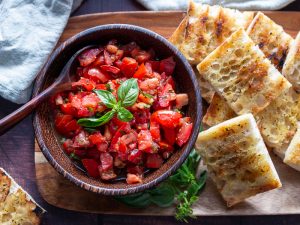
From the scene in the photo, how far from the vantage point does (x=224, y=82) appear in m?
3.65

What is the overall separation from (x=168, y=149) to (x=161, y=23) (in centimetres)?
106

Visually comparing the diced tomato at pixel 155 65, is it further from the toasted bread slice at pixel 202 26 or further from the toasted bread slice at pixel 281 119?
the toasted bread slice at pixel 281 119

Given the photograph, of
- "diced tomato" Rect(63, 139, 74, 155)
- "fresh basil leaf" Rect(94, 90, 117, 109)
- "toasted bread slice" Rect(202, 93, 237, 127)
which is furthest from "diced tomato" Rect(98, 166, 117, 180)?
"toasted bread slice" Rect(202, 93, 237, 127)

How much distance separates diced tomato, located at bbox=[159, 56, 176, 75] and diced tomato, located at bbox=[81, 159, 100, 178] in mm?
799

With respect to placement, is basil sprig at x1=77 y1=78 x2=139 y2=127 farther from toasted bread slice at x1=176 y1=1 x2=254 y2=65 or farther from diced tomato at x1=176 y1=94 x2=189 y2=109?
toasted bread slice at x1=176 y1=1 x2=254 y2=65

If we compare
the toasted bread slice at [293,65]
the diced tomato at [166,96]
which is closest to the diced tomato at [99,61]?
the diced tomato at [166,96]

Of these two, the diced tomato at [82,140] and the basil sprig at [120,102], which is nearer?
the basil sprig at [120,102]

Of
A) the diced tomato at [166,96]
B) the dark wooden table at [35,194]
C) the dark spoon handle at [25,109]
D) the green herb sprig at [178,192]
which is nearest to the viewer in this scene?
the dark spoon handle at [25,109]

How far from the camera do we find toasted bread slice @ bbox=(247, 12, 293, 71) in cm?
374

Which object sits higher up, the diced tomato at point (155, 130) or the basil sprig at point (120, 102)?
the basil sprig at point (120, 102)

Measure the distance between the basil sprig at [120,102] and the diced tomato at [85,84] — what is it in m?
0.16

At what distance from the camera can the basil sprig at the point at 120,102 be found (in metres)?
3.24

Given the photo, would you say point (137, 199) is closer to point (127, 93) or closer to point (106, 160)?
point (106, 160)

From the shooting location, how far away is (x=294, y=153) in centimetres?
358
